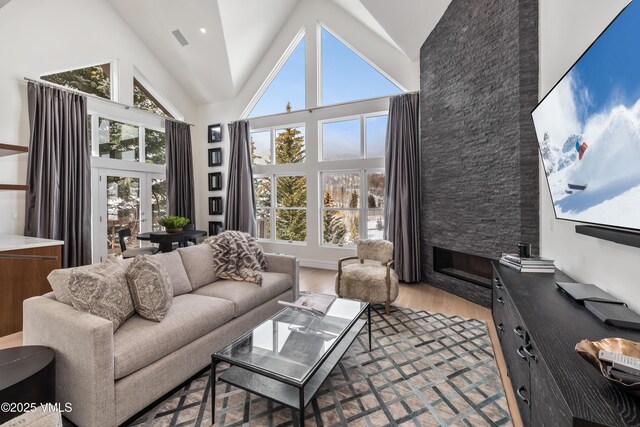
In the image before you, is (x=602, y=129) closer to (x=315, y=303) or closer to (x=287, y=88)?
(x=315, y=303)

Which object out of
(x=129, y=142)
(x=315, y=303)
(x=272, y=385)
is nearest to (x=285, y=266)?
(x=315, y=303)

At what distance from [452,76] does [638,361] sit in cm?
357

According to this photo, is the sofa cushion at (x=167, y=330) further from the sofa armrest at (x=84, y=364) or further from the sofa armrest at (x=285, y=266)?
the sofa armrest at (x=285, y=266)

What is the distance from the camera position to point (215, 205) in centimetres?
618

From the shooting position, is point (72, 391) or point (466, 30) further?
point (466, 30)

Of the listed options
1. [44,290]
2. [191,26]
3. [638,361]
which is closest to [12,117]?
[44,290]

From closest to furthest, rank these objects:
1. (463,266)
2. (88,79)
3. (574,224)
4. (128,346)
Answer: (128,346) < (574,224) < (463,266) < (88,79)

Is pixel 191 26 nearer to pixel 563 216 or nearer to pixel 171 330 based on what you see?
pixel 171 330

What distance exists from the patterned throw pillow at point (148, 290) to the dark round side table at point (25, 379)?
0.47 m

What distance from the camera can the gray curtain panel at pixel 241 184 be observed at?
565 centimetres

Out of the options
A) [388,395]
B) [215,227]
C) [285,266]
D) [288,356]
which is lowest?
[388,395]

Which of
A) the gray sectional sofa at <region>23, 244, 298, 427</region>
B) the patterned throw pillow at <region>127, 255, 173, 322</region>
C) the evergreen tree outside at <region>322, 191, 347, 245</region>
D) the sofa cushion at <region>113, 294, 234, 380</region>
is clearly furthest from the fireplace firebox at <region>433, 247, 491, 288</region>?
the patterned throw pillow at <region>127, 255, 173, 322</region>

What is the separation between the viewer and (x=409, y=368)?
210cm

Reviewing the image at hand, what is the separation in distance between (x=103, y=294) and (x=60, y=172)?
3.38 metres
